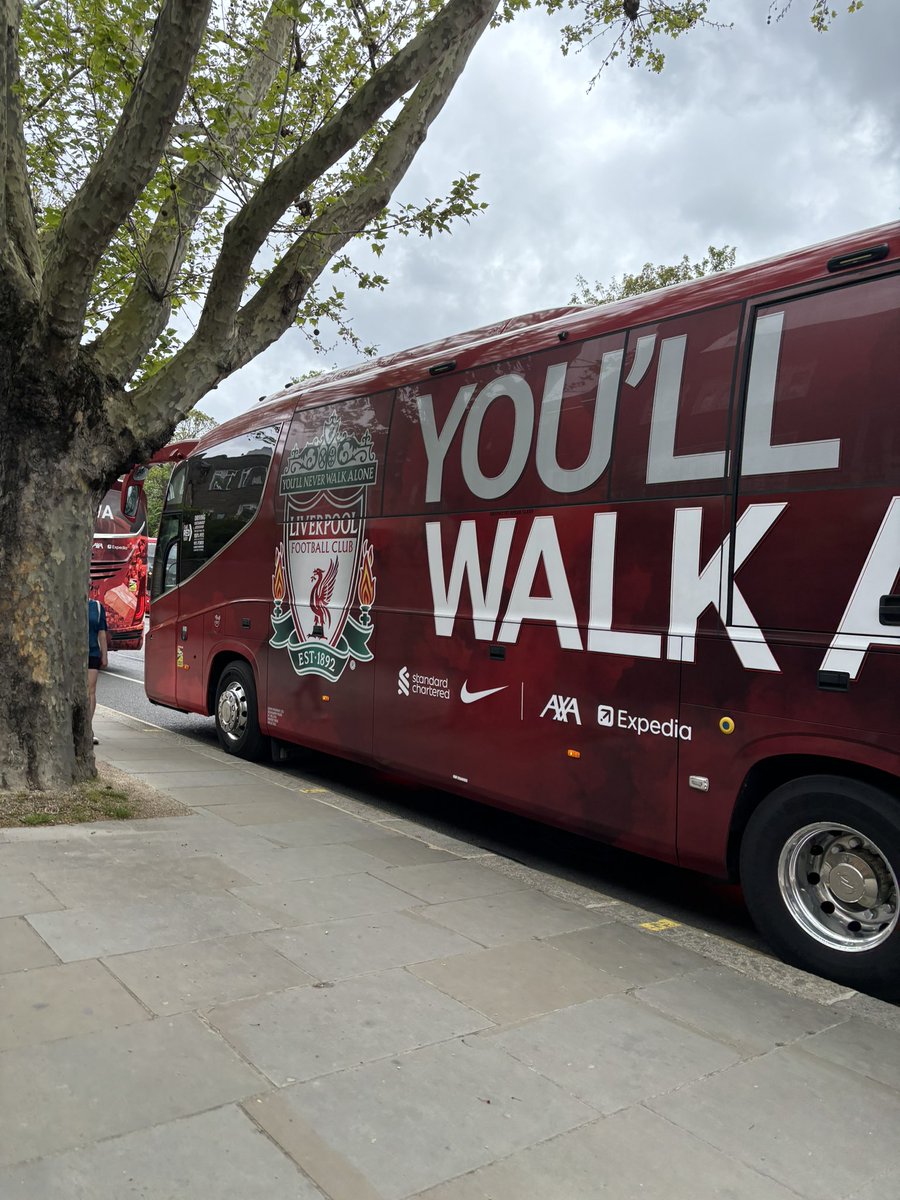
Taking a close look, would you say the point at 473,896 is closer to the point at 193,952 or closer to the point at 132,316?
the point at 193,952

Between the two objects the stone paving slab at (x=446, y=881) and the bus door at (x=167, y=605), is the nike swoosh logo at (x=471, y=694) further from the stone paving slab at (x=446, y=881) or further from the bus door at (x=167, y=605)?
the bus door at (x=167, y=605)

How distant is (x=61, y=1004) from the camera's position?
3641 millimetres

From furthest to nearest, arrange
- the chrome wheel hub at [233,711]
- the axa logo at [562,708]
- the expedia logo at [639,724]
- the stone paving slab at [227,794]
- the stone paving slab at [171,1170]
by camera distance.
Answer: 1. the chrome wheel hub at [233,711]
2. the stone paving slab at [227,794]
3. the axa logo at [562,708]
4. the expedia logo at [639,724]
5. the stone paving slab at [171,1170]

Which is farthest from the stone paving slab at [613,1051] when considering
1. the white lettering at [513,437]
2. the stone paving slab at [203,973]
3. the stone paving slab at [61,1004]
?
the white lettering at [513,437]

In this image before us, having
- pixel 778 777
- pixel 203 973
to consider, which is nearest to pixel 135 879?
pixel 203 973

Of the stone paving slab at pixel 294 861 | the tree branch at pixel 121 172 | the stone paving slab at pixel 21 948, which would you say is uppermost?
the tree branch at pixel 121 172

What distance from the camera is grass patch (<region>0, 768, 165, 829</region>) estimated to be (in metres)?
6.13

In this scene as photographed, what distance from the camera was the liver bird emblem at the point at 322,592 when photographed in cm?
814

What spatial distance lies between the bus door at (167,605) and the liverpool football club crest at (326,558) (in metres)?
2.25

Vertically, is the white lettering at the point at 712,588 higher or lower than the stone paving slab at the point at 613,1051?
higher

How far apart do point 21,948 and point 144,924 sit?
0.56 m

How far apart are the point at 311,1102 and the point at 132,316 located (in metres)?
5.87

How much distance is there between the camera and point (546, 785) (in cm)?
603

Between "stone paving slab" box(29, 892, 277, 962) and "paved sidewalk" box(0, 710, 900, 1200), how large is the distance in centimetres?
A: 2
